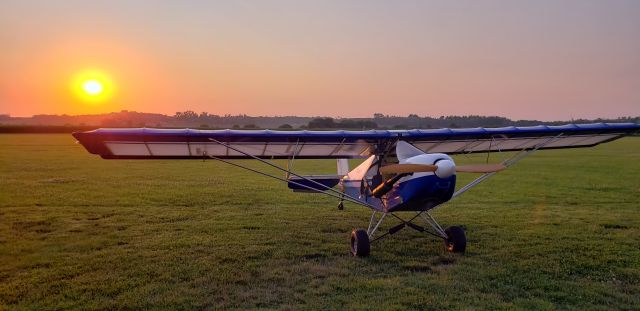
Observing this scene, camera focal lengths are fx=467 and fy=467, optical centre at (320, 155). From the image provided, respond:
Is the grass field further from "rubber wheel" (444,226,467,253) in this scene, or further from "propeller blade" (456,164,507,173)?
"propeller blade" (456,164,507,173)

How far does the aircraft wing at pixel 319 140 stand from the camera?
7.37 m

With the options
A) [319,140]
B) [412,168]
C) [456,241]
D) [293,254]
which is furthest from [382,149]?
[293,254]

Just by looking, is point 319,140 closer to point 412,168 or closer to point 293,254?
point 293,254

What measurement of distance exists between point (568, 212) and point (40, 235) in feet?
37.3

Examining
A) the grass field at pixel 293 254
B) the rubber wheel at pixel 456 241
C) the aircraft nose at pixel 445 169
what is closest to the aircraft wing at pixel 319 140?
the aircraft nose at pixel 445 169

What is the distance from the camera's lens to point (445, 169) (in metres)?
6.29

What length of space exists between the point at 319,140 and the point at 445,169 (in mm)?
2616

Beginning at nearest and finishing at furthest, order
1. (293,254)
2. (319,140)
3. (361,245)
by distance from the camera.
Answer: (361,245), (293,254), (319,140)

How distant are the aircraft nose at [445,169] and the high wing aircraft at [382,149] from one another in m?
0.01

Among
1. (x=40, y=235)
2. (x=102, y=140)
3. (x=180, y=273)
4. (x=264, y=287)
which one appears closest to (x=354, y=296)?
(x=264, y=287)

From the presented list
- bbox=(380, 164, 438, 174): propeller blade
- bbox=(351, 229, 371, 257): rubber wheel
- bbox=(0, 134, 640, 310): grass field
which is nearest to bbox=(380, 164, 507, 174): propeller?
bbox=(380, 164, 438, 174): propeller blade

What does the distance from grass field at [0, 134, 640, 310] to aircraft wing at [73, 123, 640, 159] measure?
4.99 ft

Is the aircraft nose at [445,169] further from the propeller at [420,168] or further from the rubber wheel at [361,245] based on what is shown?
the rubber wheel at [361,245]

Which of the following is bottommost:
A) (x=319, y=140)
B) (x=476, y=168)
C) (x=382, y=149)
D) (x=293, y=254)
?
(x=293, y=254)
